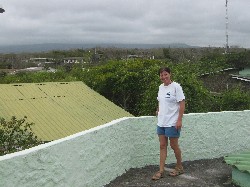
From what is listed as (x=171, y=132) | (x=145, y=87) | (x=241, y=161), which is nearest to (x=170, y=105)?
(x=171, y=132)

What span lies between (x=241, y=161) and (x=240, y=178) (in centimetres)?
24

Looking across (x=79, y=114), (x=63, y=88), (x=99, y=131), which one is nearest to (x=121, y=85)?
(x=63, y=88)

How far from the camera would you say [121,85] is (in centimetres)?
2020

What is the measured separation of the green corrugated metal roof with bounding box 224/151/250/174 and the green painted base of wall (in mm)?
85

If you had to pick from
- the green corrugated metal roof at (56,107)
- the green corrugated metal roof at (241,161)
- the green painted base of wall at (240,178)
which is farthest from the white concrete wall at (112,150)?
the green corrugated metal roof at (56,107)

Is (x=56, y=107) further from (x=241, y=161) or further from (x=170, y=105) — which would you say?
(x=241, y=161)

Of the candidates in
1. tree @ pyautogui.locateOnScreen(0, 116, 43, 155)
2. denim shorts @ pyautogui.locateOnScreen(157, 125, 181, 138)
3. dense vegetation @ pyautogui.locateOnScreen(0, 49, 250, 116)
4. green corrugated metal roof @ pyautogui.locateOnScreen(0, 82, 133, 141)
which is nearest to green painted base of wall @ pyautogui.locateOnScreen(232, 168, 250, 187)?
denim shorts @ pyautogui.locateOnScreen(157, 125, 181, 138)

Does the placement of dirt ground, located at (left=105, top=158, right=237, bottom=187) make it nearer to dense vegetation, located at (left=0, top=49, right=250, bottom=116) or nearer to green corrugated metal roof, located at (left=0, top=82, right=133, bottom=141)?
green corrugated metal roof, located at (left=0, top=82, right=133, bottom=141)

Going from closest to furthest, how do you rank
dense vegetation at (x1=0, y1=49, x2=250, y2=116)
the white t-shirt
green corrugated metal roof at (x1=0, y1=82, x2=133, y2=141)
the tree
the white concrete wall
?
the white concrete wall, the white t-shirt, the tree, green corrugated metal roof at (x1=0, y1=82, x2=133, y2=141), dense vegetation at (x1=0, y1=49, x2=250, y2=116)

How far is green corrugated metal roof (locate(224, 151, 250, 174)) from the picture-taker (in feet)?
16.8

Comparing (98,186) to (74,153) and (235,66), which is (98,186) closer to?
(74,153)

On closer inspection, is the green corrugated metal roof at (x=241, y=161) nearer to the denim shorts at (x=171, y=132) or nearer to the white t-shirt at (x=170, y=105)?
the denim shorts at (x=171, y=132)

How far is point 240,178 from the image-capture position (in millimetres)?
5227

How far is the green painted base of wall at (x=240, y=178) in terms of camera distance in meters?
5.11
